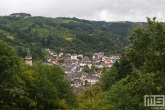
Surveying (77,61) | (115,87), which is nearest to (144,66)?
(115,87)

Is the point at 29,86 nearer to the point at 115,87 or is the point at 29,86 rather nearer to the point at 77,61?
the point at 115,87

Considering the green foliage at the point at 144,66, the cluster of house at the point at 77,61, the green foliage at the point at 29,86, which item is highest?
the green foliage at the point at 144,66

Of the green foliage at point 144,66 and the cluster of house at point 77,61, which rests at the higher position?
the green foliage at point 144,66

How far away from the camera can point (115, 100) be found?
90.2ft

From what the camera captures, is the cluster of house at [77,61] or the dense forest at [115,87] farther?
the cluster of house at [77,61]

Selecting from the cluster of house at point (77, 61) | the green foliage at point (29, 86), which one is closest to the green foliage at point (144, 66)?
the green foliage at point (29, 86)

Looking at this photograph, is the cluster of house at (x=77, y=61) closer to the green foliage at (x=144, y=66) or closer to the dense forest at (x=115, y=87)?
the dense forest at (x=115, y=87)

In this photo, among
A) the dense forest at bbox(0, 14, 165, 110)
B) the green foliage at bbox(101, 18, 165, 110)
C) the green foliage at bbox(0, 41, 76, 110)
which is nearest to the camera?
the green foliage at bbox(101, 18, 165, 110)

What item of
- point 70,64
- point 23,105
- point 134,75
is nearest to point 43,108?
point 23,105

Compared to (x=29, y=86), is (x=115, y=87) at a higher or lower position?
higher

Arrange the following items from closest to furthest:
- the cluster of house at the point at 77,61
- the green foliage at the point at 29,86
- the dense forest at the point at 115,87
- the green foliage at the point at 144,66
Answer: the green foliage at the point at 144,66
the dense forest at the point at 115,87
the green foliage at the point at 29,86
the cluster of house at the point at 77,61

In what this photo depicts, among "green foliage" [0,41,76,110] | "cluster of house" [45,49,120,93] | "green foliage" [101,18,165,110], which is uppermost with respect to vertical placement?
"green foliage" [101,18,165,110]

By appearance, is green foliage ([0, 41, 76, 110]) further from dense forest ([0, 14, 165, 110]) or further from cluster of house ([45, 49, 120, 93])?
cluster of house ([45, 49, 120, 93])

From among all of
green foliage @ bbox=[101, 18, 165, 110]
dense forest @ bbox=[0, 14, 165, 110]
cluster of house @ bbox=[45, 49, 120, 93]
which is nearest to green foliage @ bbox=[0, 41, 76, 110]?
dense forest @ bbox=[0, 14, 165, 110]
